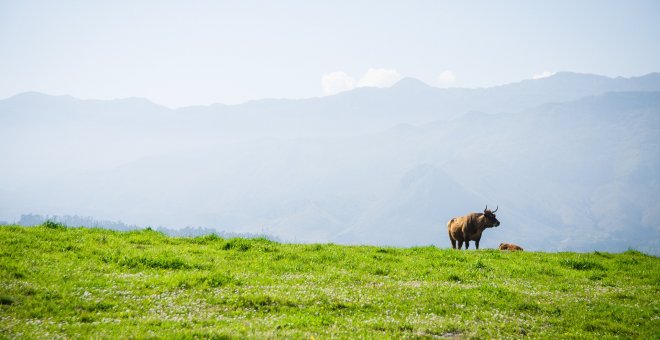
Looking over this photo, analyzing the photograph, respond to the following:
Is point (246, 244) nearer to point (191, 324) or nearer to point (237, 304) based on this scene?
point (237, 304)

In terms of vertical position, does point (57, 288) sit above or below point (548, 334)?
above

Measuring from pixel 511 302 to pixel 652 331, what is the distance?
3.52 metres

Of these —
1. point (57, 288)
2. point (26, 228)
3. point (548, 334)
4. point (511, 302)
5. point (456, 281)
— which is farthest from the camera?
point (26, 228)

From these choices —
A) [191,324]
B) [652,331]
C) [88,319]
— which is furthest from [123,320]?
[652,331]

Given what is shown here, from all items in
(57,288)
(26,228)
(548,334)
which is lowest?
(548,334)

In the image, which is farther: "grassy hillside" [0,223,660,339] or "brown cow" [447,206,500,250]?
"brown cow" [447,206,500,250]

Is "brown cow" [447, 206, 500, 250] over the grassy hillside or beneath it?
over

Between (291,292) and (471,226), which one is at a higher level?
(471,226)

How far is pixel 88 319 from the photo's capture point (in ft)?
33.8

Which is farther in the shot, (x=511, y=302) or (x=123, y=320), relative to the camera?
(x=511, y=302)

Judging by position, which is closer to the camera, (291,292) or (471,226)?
(291,292)

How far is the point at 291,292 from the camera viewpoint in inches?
521

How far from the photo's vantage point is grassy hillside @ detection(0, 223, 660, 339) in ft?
34.2

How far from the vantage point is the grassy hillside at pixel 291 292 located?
10.4 metres
